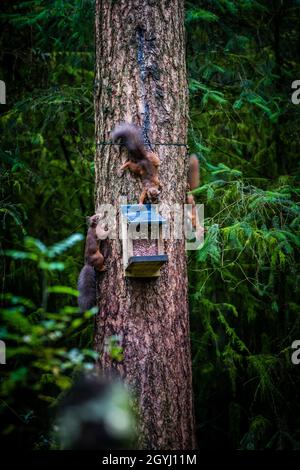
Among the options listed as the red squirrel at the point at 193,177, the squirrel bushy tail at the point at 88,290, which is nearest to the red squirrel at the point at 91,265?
the squirrel bushy tail at the point at 88,290

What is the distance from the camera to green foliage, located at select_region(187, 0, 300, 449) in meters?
5.26

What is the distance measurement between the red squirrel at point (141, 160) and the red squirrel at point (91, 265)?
43cm

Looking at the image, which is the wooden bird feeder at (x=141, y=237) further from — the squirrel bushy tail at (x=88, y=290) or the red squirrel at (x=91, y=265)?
the squirrel bushy tail at (x=88, y=290)

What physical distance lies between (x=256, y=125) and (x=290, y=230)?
2.49 meters

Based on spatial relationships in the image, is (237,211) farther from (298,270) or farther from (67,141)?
(67,141)

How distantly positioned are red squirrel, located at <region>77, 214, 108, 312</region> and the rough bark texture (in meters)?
0.09

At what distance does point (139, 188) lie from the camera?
386 cm

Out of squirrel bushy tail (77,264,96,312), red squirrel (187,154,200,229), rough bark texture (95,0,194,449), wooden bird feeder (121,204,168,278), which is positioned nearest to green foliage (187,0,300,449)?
red squirrel (187,154,200,229)

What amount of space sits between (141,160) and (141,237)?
56 cm

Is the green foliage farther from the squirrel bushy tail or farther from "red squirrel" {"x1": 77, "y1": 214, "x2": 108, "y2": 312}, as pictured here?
the squirrel bushy tail

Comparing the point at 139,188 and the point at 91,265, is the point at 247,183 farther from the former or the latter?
the point at 91,265

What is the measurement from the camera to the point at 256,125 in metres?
6.51

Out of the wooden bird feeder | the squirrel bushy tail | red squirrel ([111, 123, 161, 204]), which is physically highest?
red squirrel ([111, 123, 161, 204])

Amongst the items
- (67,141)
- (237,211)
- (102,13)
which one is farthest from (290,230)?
(67,141)
